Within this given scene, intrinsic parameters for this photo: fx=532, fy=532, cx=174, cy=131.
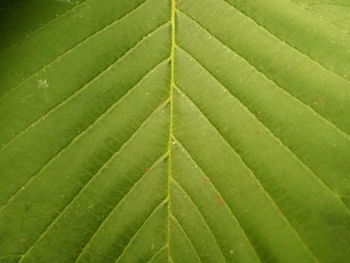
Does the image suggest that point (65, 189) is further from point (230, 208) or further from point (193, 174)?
point (230, 208)

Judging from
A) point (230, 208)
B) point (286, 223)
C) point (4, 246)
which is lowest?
point (286, 223)

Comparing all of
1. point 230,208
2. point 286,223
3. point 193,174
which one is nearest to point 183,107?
point 193,174

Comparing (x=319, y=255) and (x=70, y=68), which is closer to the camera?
(x=319, y=255)

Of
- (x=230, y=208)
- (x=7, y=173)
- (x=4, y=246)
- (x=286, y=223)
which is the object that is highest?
(x=7, y=173)

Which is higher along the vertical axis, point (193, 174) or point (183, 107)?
point (183, 107)

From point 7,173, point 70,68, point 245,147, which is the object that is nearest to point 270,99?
point 245,147

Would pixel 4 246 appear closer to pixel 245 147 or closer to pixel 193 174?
pixel 193 174
